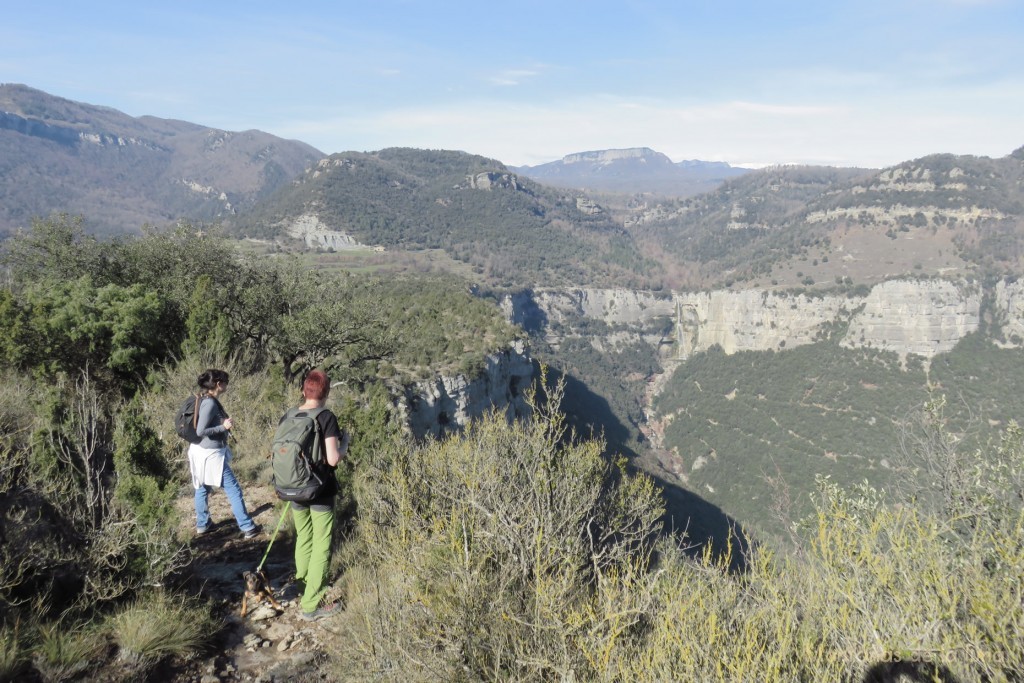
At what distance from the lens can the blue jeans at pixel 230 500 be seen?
565 centimetres

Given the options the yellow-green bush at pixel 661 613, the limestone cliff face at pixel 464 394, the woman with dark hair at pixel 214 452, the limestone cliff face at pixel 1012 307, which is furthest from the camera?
the limestone cliff face at pixel 1012 307

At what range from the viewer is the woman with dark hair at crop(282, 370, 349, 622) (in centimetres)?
429

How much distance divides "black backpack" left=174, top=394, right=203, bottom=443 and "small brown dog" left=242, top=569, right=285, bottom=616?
1850 mm

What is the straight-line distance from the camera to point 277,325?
616 inches

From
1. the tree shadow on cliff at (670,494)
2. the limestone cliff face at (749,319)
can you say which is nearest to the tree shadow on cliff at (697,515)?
the tree shadow on cliff at (670,494)

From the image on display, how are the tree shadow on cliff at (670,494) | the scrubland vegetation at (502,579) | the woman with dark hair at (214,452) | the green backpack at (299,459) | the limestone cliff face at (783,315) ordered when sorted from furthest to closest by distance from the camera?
1. the limestone cliff face at (783,315)
2. the tree shadow on cliff at (670,494)
3. the woman with dark hair at (214,452)
4. the green backpack at (299,459)
5. the scrubland vegetation at (502,579)

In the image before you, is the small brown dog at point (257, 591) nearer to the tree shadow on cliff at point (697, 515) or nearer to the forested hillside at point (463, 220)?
the tree shadow on cliff at point (697, 515)

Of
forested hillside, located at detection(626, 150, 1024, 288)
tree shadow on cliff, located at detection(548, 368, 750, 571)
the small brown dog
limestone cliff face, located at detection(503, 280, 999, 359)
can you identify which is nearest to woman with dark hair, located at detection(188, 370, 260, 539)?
the small brown dog

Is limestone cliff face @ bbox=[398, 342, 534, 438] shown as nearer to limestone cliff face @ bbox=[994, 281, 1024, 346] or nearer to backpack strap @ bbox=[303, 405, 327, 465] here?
backpack strap @ bbox=[303, 405, 327, 465]

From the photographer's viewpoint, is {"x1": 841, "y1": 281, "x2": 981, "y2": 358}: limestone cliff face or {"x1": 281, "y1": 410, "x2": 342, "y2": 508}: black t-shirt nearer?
{"x1": 281, "y1": 410, "x2": 342, "y2": 508}: black t-shirt

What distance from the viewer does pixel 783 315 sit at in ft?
306

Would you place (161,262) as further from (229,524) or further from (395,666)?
(395,666)

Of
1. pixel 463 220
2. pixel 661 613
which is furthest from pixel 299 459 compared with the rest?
pixel 463 220

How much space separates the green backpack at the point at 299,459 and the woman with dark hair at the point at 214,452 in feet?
5.70
